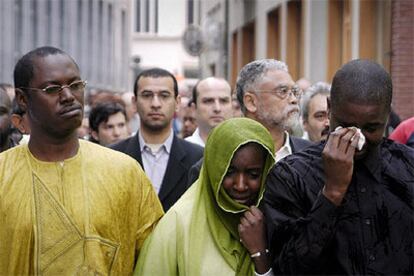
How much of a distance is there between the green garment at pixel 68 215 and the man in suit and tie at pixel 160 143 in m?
2.24

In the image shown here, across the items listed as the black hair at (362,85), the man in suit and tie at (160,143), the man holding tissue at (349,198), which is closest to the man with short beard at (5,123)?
the man in suit and tie at (160,143)

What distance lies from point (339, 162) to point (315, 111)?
471 centimetres

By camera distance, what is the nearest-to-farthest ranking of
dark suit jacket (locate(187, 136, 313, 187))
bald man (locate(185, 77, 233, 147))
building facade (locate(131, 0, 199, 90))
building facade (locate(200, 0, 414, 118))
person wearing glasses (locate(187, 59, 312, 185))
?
dark suit jacket (locate(187, 136, 313, 187)), person wearing glasses (locate(187, 59, 312, 185)), bald man (locate(185, 77, 233, 147)), building facade (locate(200, 0, 414, 118)), building facade (locate(131, 0, 199, 90))

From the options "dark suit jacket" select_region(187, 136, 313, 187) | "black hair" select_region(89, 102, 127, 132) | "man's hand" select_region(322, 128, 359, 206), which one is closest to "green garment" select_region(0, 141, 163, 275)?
"man's hand" select_region(322, 128, 359, 206)

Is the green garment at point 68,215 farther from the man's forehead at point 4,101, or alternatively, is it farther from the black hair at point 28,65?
the man's forehead at point 4,101

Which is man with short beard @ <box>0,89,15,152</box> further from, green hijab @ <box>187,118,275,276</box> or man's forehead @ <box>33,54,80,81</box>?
green hijab @ <box>187,118,275,276</box>

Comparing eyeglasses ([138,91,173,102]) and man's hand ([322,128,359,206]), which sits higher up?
eyeglasses ([138,91,173,102])

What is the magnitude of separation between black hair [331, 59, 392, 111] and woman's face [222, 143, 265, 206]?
1.92ft

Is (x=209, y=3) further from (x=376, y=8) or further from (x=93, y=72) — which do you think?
(x=376, y=8)

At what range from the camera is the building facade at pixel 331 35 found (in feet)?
41.6

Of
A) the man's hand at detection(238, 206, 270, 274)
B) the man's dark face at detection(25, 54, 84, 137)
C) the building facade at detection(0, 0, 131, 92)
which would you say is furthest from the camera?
the building facade at detection(0, 0, 131, 92)

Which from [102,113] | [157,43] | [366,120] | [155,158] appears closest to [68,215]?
[366,120]

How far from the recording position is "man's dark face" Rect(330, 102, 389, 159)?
12.2 ft

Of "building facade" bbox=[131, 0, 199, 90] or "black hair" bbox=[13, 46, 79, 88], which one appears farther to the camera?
"building facade" bbox=[131, 0, 199, 90]
